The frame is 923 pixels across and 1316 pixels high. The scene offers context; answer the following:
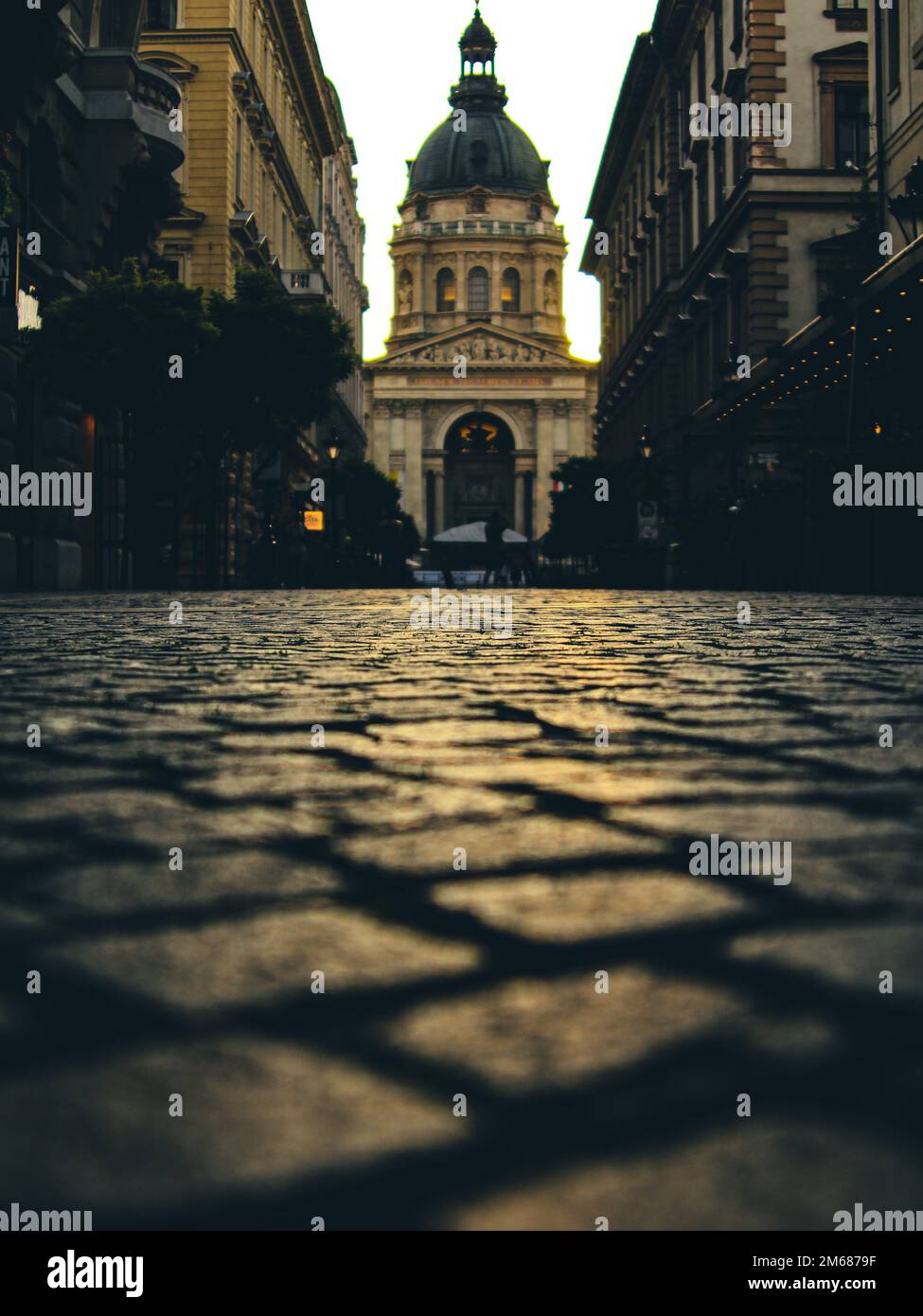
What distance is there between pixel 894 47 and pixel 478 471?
277ft

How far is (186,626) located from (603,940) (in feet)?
27.8

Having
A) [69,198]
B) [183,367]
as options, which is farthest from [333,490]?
[69,198]

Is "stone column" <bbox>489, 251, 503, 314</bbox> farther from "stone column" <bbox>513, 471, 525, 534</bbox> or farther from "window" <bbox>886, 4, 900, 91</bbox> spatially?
"window" <bbox>886, 4, 900, 91</bbox>

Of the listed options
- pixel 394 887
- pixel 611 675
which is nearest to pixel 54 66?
pixel 611 675

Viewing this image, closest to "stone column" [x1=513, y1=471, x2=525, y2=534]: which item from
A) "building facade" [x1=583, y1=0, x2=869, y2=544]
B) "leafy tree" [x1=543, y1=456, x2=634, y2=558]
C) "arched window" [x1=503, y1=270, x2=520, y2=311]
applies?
"arched window" [x1=503, y1=270, x2=520, y2=311]

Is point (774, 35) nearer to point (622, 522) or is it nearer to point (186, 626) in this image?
point (622, 522)

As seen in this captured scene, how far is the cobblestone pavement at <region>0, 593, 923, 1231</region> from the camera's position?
91 cm

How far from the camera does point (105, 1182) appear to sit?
35.0 inches
